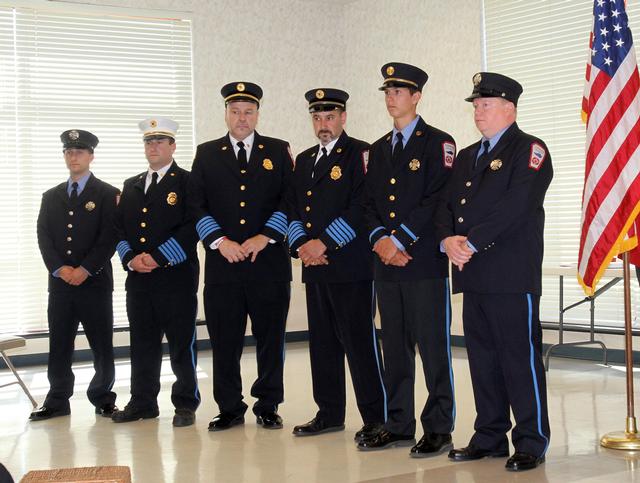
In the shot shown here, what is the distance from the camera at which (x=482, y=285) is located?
4133 millimetres

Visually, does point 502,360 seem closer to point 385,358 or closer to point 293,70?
point 385,358

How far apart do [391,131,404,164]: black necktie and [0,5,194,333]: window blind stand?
485cm

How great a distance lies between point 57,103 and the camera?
27.9 feet

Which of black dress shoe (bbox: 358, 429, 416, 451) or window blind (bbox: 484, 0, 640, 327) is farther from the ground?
window blind (bbox: 484, 0, 640, 327)

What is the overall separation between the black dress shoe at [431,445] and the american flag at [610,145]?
1062mm

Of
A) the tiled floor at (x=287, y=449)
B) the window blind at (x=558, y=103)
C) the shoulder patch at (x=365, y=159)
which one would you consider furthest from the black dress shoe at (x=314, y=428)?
the window blind at (x=558, y=103)

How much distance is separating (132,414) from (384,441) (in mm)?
1734

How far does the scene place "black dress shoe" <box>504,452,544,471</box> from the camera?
3.97 metres

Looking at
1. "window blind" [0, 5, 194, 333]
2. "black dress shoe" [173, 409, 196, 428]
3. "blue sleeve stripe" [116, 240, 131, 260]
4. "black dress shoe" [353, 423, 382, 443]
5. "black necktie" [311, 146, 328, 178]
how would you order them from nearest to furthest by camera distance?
"black dress shoe" [353, 423, 382, 443] → "black necktie" [311, 146, 328, 178] → "black dress shoe" [173, 409, 196, 428] → "blue sleeve stripe" [116, 240, 131, 260] → "window blind" [0, 5, 194, 333]

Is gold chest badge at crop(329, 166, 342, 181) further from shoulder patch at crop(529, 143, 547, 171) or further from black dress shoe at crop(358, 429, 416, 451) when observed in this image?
black dress shoe at crop(358, 429, 416, 451)

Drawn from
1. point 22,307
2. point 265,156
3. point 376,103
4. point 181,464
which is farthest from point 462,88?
point 181,464

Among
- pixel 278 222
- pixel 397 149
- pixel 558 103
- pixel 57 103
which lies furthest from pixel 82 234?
pixel 558 103

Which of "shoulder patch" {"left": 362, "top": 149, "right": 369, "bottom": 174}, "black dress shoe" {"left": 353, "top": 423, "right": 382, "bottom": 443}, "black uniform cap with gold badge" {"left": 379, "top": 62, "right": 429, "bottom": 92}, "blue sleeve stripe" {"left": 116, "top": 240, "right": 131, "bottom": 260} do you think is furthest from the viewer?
"blue sleeve stripe" {"left": 116, "top": 240, "right": 131, "bottom": 260}

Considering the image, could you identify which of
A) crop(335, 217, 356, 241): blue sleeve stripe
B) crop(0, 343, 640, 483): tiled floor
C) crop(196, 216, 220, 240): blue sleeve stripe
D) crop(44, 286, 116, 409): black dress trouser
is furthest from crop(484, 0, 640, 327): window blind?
crop(44, 286, 116, 409): black dress trouser
